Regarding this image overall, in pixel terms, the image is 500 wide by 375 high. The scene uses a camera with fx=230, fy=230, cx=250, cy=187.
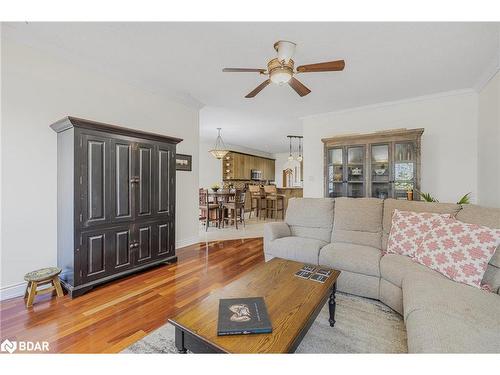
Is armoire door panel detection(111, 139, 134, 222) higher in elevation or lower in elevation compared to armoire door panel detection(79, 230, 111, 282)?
higher

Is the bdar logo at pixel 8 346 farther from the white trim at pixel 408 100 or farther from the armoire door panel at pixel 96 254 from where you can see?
the white trim at pixel 408 100

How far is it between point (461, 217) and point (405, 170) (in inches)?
74.4

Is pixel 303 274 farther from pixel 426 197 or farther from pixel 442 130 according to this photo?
pixel 442 130

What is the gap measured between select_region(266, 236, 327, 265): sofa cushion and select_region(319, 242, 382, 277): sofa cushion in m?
0.09

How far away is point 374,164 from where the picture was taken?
12.9 feet

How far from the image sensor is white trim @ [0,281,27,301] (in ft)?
7.00

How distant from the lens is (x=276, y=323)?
1.15m

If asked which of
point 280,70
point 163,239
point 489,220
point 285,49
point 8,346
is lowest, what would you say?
point 8,346

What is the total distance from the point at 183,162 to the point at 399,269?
3337 millimetres

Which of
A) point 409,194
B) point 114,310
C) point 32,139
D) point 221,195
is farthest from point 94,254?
point 409,194

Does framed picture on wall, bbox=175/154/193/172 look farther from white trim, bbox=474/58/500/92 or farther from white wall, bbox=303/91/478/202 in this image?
white trim, bbox=474/58/500/92

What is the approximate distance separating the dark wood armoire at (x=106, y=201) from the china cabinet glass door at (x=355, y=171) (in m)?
3.13

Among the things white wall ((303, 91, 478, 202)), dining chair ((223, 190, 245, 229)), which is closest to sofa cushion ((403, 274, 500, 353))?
white wall ((303, 91, 478, 202))
